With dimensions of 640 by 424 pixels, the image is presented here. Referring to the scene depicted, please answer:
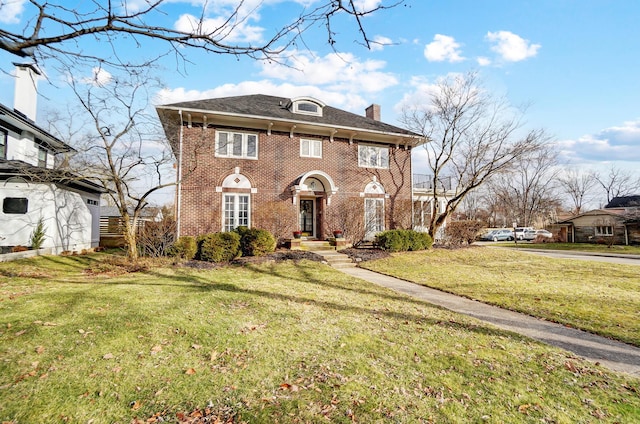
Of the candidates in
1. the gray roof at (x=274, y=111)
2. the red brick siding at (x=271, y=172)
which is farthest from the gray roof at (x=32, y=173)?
the gray roof at (x=274, y=111)

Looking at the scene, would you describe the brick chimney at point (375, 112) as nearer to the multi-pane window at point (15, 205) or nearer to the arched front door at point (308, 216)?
the arched front door at point (308, 216)

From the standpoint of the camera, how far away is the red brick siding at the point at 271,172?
1416 centimetres

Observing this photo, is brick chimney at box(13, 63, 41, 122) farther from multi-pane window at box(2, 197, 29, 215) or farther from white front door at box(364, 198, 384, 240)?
white front door at box(364, 198, 384, 240)

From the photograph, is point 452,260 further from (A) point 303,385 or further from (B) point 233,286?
(A) point 303,385

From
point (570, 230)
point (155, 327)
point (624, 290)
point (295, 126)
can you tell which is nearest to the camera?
point (155, 327)

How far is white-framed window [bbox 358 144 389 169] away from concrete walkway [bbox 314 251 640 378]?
32.6ft

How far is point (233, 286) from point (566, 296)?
26.1 ft

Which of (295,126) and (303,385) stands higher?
(295,126)

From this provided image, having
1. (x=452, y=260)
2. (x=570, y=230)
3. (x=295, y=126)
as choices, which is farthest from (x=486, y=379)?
(x=570, y=230)

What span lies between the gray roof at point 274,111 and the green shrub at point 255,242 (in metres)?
5.41

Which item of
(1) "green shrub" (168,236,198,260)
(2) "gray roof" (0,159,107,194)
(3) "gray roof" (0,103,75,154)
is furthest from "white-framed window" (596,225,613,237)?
(3) "gray roof" (0,103,75,154)

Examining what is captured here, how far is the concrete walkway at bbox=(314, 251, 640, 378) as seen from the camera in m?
4.16

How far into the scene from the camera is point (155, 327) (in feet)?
15.9

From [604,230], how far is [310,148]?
30.0m
